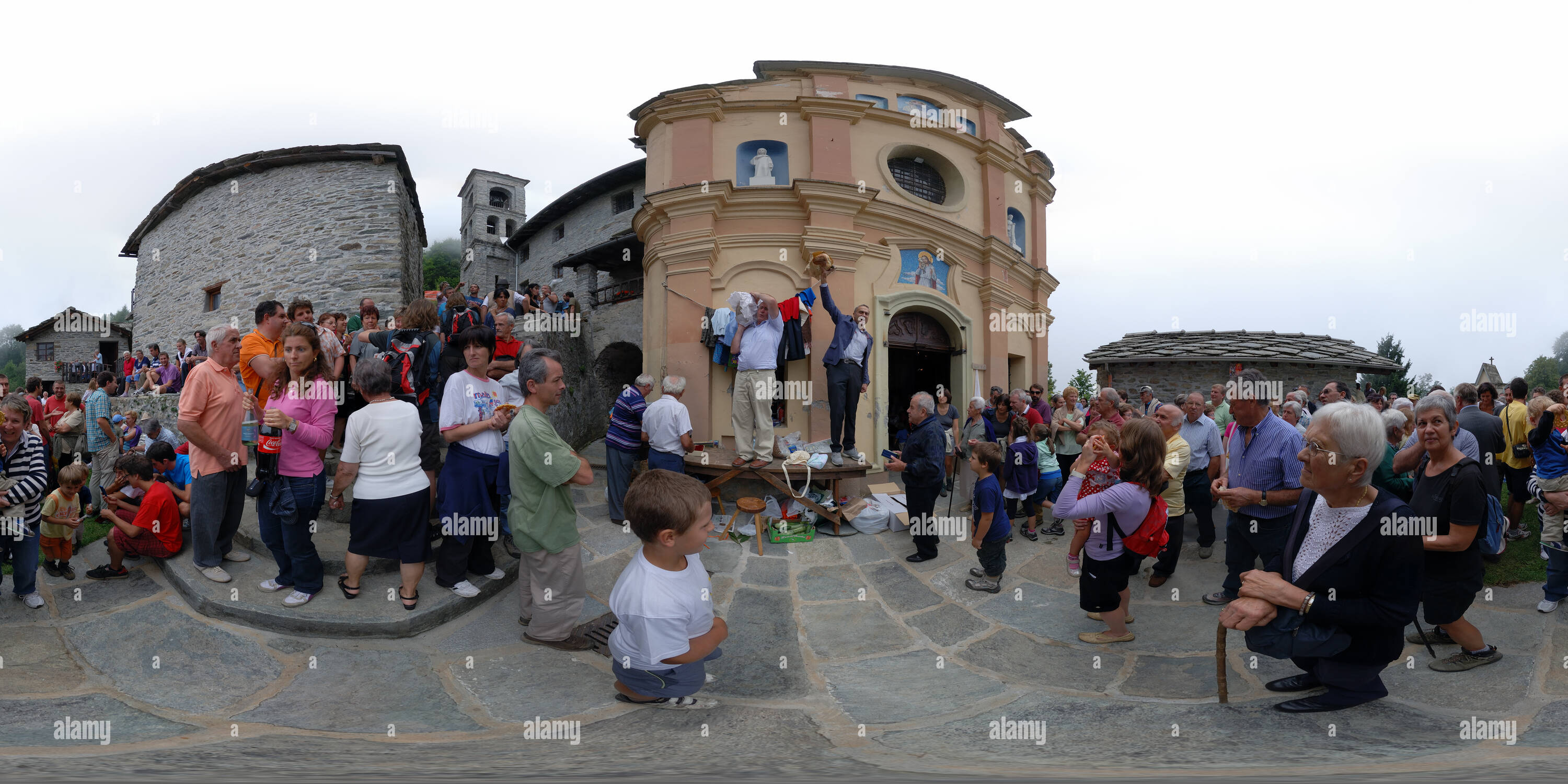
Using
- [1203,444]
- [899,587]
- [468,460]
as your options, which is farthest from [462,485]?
[1203,444]

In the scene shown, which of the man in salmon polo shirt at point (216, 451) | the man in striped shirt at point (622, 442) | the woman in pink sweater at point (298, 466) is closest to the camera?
the woman in pink sweater at point (298, 466)

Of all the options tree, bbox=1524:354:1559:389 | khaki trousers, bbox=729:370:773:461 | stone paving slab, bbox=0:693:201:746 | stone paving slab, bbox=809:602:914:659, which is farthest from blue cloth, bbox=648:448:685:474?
tree, bbox=1524:354:1559:389

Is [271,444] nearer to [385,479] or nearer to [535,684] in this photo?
[385,479]

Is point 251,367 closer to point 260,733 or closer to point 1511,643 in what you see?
point 260,733

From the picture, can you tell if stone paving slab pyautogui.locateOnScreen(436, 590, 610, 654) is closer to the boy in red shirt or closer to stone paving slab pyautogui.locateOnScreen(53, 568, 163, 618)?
stone paving slab pyautogui.locateOnScreen(53, 568, 163, 618)

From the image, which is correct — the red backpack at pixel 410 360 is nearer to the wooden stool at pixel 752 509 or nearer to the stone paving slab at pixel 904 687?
the wooden stool at pixel 752 509

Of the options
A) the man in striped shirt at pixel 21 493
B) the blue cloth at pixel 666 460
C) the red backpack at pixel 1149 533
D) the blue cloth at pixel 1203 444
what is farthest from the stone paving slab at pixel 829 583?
the man in striped shirt at pixel 21 493

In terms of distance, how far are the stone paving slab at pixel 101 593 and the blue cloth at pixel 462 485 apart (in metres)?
2.41

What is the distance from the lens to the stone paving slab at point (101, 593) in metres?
4.56

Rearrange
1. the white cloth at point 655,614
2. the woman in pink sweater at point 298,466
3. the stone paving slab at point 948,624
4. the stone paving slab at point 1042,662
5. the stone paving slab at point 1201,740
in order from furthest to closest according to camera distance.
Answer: the stone paving slab at point 948,624 < the woman in pink sweater at point 298,466 < the stone paving slab at point 1042,662 < the white cloth at point 655,614 < the stone paving slab at point 1201,740

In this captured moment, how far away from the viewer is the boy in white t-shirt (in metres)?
2.88

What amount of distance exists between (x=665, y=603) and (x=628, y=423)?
4901 millimetres

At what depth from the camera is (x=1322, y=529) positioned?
2.66 m

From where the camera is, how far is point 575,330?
53.0 ft
